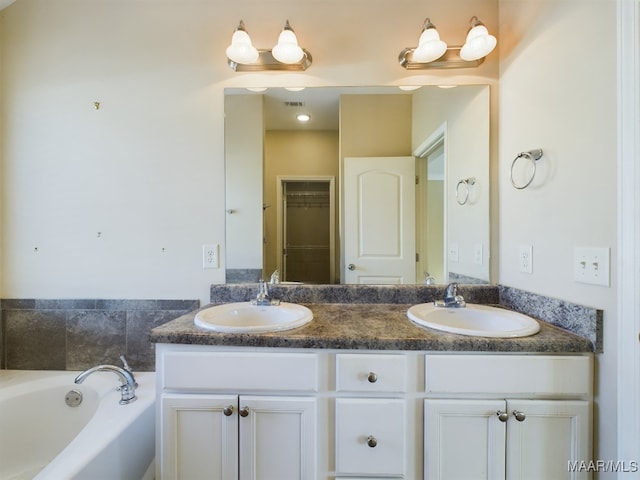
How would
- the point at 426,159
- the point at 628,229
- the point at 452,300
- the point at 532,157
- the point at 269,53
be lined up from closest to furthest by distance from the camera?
1. the point at 628,229
2. the point at 532,157
3. the point at 452,300
4. the point at 269,53
5. the point at 426,159

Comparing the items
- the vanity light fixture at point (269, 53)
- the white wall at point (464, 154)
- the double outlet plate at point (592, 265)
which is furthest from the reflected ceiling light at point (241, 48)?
the double outlet plate at point (592, 265)

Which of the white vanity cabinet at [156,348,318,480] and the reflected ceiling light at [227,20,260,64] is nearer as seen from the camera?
the white vanity cabinet at [156,348,318,480]

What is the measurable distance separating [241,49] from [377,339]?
147 centimetres

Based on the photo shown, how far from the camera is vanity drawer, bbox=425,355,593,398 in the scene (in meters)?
0.90

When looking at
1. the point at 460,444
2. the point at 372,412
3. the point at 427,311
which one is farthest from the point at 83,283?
the point at 460,444

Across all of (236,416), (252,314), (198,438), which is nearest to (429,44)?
(252,314)

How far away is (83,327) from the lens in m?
1.45

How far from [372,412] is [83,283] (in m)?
1.62

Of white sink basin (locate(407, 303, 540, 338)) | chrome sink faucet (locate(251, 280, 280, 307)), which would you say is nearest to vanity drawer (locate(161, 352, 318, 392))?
chrome sink faucet (locate(251, 280, 280, 307))

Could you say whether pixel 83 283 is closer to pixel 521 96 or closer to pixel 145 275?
pixel 145 275

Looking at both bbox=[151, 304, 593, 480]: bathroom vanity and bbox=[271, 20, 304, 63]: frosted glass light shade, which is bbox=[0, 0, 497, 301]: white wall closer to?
bbox=[271, 20, 304, 63]: frosted glass light shade

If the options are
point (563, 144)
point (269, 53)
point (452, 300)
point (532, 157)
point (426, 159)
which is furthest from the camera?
point (426, 159)

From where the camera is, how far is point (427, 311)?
3.96 feet

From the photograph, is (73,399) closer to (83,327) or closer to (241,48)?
(83,327)
